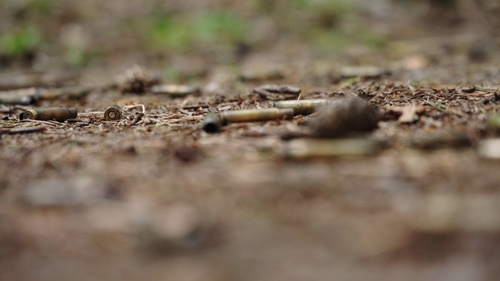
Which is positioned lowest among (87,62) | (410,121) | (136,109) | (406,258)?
(406,258)

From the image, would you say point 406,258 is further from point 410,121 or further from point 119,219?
point 410,121

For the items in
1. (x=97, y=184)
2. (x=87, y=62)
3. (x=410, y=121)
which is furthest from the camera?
(x=87, y=62)

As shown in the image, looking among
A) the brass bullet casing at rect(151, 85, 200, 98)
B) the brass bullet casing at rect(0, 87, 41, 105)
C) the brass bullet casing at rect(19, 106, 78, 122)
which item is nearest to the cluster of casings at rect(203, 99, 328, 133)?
the brass bullet casing at rect(19, 106, 78, 122)

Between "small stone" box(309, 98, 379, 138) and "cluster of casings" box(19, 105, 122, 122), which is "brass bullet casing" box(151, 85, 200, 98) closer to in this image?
"cluster of casings" box(19, 105, 122, 122)

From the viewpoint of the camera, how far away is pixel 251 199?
5.96 ft

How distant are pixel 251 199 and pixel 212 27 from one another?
6.32 metres

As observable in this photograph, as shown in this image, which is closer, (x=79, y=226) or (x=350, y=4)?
(x=79, y=226)

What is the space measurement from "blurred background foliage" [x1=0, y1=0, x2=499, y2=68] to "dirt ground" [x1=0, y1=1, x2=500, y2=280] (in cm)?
414

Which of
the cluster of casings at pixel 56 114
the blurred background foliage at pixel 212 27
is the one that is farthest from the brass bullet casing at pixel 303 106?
the blurred background foliage at pixel 212 27

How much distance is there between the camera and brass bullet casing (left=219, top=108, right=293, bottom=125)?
9.12ft

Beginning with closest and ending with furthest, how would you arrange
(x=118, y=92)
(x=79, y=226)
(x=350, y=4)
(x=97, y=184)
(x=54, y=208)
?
(x=79, y=226)
(x=54, y=208)
(x=97, y=184)
(x=118, y=92)
(x=350, y=4)

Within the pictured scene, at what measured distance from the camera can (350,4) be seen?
798 centimetres

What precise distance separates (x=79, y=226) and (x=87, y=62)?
18.9 ft

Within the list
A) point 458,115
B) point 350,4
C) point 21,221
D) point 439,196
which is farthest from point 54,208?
point 350,4
